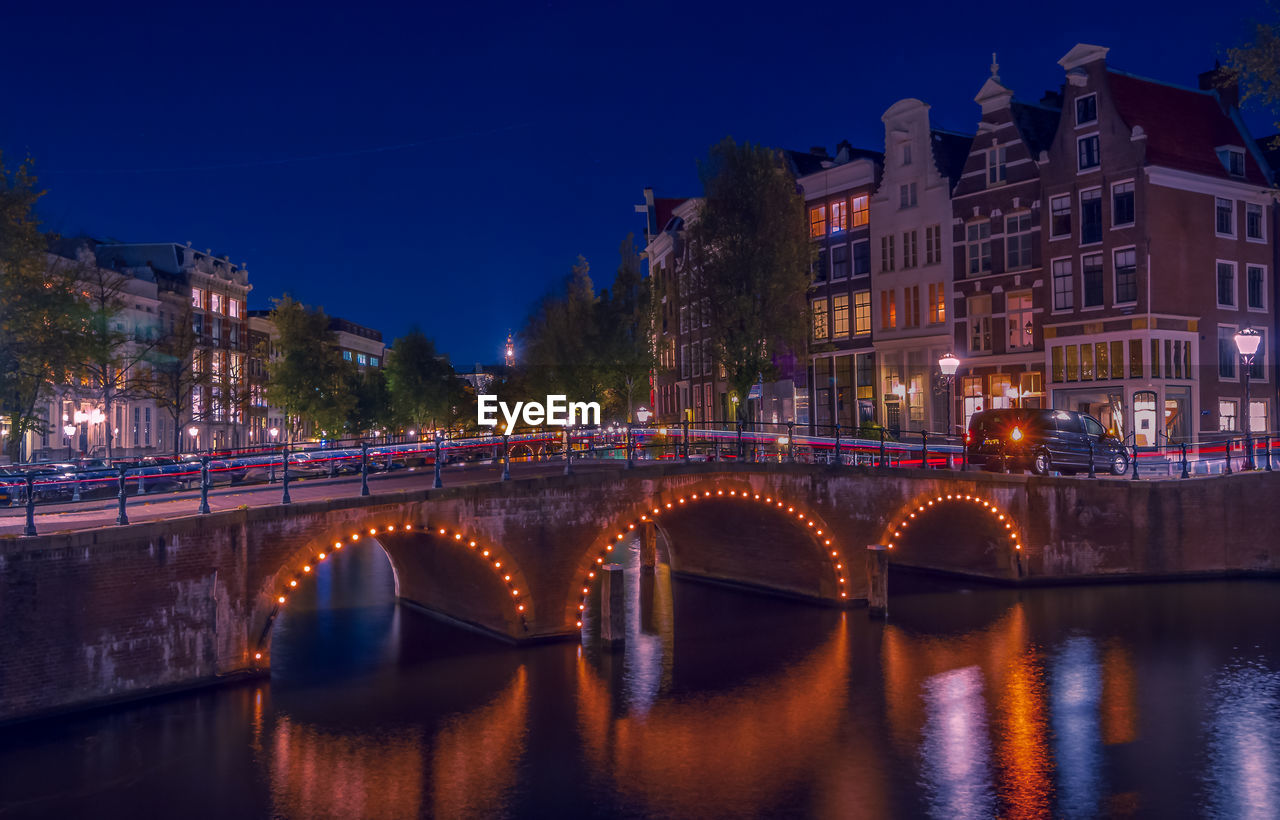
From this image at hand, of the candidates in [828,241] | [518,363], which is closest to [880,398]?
[828,241]

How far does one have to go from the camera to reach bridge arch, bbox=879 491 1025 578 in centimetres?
3338

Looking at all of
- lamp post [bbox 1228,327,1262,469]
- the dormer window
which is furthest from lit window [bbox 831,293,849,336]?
lamp post [bbox 1228,327,1262,469]

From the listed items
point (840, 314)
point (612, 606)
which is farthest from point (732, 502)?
point (840, 314)

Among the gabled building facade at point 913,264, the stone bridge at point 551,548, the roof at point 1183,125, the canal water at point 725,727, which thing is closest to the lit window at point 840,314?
the gabled building facade at point 913,264

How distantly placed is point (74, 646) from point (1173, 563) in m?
31.6

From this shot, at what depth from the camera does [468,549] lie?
26.3 metres

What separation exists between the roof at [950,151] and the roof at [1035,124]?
326cm

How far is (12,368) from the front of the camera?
31.2 metres

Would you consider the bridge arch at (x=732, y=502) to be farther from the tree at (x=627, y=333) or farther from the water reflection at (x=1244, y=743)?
the tree at (x=627, y=333)

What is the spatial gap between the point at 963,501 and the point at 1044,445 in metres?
3.35

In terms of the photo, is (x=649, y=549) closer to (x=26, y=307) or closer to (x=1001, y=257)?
(x=1001, y=257)

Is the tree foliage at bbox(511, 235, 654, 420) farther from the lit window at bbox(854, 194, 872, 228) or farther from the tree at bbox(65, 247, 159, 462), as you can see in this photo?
the tree at bbox(65, 247, 159, 462)

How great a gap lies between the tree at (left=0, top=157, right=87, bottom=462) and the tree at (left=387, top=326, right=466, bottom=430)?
64225 mm

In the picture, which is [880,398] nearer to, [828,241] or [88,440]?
[828,241]
